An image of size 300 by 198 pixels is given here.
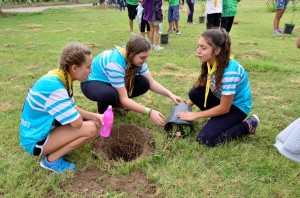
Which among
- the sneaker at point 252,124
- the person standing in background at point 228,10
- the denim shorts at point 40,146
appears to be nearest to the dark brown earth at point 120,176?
the denim shorts at point 40,146

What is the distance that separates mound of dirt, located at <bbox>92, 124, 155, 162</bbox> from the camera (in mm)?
2844

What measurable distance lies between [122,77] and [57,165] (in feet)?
3.38

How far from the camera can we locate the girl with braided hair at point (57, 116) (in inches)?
89.0

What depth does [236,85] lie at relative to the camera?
2.90 m

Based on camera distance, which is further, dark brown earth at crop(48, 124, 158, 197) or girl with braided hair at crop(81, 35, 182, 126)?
girl with braided hair at crop(81, 35, 182, 126)

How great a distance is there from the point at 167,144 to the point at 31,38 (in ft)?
23.8

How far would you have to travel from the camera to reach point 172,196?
A: 227cm

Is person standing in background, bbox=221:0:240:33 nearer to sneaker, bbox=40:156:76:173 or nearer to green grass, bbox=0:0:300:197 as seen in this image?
green grass, bbox=0:0:300:197

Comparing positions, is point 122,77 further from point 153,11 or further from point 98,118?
point 153,11

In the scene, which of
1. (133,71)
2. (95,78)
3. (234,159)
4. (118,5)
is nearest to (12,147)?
(95,78)

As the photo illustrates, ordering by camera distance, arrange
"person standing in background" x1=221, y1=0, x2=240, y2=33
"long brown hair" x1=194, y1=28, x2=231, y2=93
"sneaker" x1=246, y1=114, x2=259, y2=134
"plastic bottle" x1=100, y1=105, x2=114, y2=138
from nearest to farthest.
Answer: "plastic bottle" x1=100, y1=105, x2=114, y2=138 → "long brown hair" x1=194, y1=28, x2=231, y2=93 → "sneaker" x1=246, y1=114, x2=259, y2=134 → "person standing in background" x1=221, y1=0, x2=240, y2=33

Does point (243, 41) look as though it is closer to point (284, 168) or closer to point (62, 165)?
point (284, 168)

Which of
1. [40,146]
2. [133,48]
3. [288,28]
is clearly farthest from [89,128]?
[288,28]

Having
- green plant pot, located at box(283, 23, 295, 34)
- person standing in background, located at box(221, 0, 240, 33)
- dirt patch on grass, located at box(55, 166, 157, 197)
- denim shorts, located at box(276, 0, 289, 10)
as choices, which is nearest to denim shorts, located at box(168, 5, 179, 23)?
denim shorts, located at box(276, 0, 289, 10)
